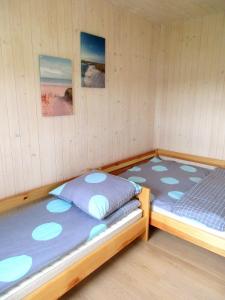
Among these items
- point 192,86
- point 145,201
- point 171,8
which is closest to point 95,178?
point 145,201

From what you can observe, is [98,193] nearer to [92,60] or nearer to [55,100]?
[55,100]

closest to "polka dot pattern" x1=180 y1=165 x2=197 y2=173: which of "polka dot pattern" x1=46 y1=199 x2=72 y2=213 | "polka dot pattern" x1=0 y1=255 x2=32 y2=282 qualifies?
"polka dot pattern" x1=46 y1=199 x2=72 y2=213

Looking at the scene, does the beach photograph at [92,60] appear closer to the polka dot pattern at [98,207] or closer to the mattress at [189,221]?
the polka dot pattern at [98,207]

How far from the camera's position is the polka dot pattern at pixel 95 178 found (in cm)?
190

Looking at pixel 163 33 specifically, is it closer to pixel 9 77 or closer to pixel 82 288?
pixel 9 77

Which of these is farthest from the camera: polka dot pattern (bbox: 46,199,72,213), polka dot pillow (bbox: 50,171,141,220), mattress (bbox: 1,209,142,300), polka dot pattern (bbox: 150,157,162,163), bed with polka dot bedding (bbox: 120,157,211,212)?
polka dot pattern (bbox: 150,157,162,163)

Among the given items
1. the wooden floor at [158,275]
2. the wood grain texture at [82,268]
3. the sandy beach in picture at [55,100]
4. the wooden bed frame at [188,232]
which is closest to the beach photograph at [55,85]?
the sandy beach in picture at [55,100]

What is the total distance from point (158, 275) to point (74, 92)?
172cm

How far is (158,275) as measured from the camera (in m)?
1.69

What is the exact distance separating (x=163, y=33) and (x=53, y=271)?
304 cm

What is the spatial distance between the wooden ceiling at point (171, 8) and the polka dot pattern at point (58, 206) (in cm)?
202

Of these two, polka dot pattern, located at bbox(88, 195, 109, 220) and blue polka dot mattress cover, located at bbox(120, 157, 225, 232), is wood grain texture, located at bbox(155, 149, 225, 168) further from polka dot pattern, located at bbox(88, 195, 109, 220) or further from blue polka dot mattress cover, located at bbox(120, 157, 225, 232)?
polka dot pattern, located at bbox(88, 195, 109, 220)

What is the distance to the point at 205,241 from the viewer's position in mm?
1722

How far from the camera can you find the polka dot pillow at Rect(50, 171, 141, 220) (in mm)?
1640
